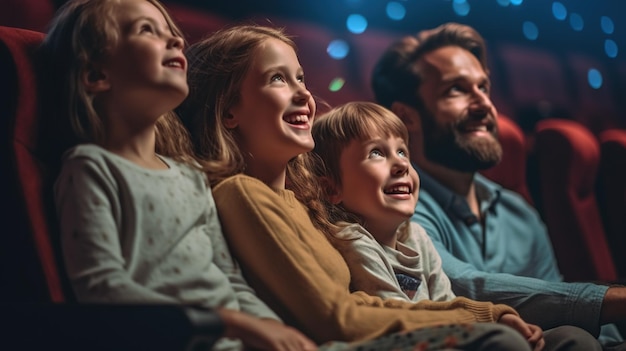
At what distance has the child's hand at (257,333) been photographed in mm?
1038

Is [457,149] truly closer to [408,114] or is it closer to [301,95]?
[408,114]

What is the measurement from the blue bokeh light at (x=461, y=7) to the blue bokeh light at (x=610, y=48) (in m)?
0.57

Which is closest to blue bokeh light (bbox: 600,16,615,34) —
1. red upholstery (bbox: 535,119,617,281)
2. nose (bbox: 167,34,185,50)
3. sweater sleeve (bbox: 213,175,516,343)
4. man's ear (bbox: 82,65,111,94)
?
red upholstery (bbox: 535,119,617,281)

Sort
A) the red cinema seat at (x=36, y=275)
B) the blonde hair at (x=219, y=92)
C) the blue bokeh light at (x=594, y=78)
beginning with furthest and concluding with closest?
the blue bokeh light at (x=594, y=78)
the blonde hair at (x=219, y=92)
the red cinema seat at (x=36, y=275)

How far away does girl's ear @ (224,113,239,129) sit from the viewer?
140 cm

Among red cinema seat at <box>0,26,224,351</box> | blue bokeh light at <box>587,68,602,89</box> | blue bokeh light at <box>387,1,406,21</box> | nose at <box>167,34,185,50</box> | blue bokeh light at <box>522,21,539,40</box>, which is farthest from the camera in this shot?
blue bokeh light at <box>587,68,602,89</box>

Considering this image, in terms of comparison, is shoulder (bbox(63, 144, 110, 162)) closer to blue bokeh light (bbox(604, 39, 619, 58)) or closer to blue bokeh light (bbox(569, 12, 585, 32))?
blue bokeh light (bbox(569, 12, 585, 32))

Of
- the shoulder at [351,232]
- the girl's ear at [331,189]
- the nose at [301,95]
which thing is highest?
the nose at [301,95]

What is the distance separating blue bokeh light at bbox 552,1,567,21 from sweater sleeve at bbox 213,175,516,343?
4.59 feet

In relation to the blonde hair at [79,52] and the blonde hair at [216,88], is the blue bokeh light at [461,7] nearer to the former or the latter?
the blonde hair at [216,88]

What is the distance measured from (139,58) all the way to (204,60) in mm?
220

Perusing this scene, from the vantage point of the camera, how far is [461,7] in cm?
223

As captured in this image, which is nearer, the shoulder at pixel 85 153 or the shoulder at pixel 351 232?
the shoulder at pixel 85 153

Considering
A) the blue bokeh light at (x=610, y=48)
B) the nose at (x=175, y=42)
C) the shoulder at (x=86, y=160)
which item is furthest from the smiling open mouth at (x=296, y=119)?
the blue bokeh light at (x=610, y=48)
